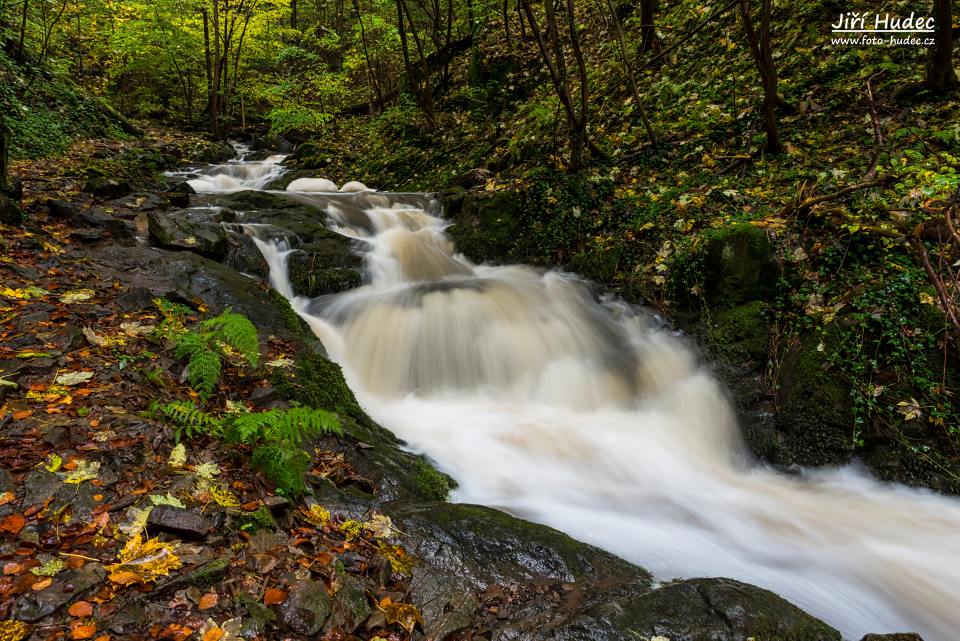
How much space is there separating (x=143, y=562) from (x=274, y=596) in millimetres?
539

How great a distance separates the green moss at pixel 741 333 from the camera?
5.43 metres

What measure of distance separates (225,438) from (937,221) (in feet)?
20.9

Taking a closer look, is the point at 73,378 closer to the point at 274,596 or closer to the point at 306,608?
the point at 274,596

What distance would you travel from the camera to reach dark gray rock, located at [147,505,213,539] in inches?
82.8

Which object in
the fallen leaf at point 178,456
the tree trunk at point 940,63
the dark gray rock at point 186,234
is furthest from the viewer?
the dark gray rock at point 186,234

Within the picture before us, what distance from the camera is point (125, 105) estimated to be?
20.1 meters

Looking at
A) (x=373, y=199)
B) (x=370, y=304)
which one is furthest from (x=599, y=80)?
(x=370, y=304)

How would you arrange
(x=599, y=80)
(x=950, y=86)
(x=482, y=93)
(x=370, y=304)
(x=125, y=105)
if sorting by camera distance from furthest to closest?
(x=125, y=105) < (x=482, y=93) < (x=599, y=80) < (x=370, y=304) < (x=950, y=86)

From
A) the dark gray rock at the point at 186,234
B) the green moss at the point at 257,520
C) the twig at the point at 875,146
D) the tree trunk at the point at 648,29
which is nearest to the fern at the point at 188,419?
the green moss at the point at 257,520

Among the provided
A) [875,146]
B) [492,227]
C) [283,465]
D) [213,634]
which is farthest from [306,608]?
[875,146]

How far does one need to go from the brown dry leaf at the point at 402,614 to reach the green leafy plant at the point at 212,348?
6.20ft

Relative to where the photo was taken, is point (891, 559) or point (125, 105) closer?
point (891, 559)

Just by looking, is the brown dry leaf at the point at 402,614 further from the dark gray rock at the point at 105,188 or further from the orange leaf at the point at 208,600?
the dark gray rock at the point at 105,188

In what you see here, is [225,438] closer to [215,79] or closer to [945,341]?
[945,341]
